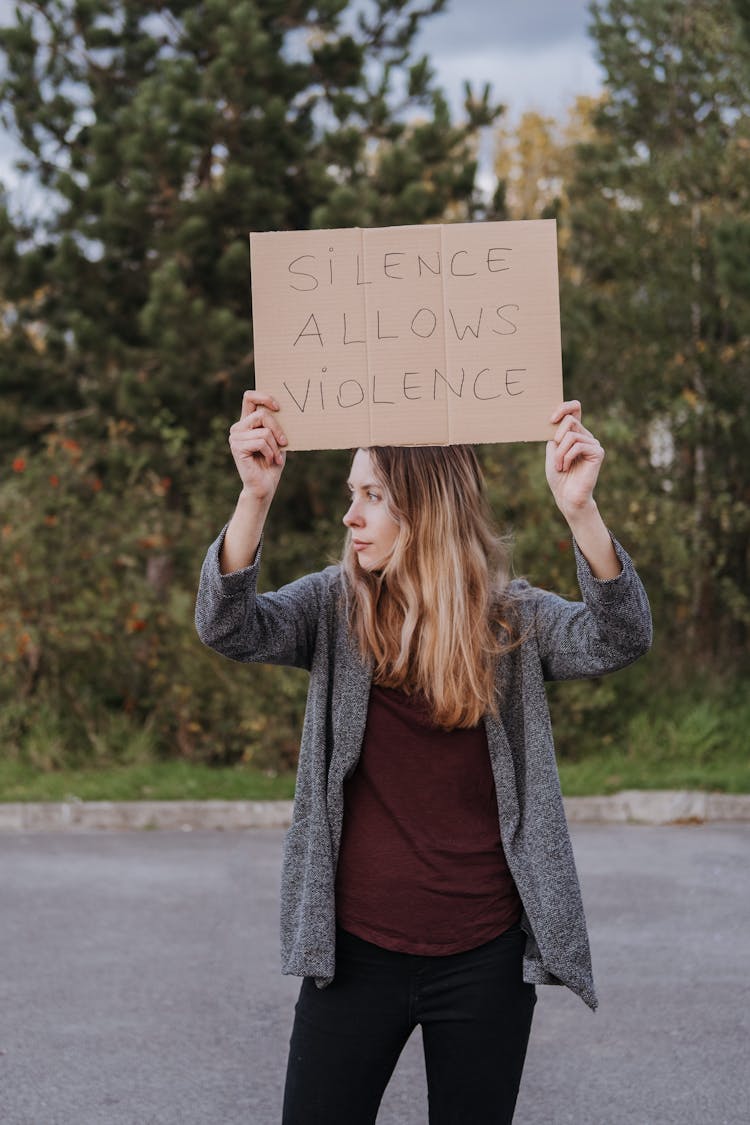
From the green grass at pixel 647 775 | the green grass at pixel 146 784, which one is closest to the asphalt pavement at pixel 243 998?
the green grass at pixel 647 775

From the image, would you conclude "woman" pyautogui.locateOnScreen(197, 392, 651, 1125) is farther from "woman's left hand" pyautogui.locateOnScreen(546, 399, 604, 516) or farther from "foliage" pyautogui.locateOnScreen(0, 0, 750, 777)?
"foliage" pyautogui.locateOnScreen(0, 0, 750, 777)

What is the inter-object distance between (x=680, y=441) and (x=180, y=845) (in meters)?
7.29

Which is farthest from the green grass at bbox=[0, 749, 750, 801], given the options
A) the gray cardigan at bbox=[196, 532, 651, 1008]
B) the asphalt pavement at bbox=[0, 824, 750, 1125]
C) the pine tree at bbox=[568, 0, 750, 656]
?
the gray cardigan at bbox=[196, 532, 651, 1008]

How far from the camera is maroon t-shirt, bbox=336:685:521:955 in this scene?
2455 millimetres

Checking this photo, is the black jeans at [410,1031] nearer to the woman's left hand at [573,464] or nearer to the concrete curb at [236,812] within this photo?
the woman's left hand at [573,464]

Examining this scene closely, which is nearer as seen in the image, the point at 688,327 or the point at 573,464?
the point at 573,464

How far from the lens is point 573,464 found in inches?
97.3

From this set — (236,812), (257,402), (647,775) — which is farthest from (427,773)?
(647,775)

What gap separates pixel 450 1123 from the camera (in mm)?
2449

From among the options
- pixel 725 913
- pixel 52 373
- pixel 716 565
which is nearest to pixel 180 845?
pixel 725 913

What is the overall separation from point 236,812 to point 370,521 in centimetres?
676

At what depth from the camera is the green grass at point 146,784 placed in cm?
929

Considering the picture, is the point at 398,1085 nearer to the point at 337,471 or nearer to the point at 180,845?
the point at 180,845

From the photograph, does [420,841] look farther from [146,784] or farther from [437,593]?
[146,784]
